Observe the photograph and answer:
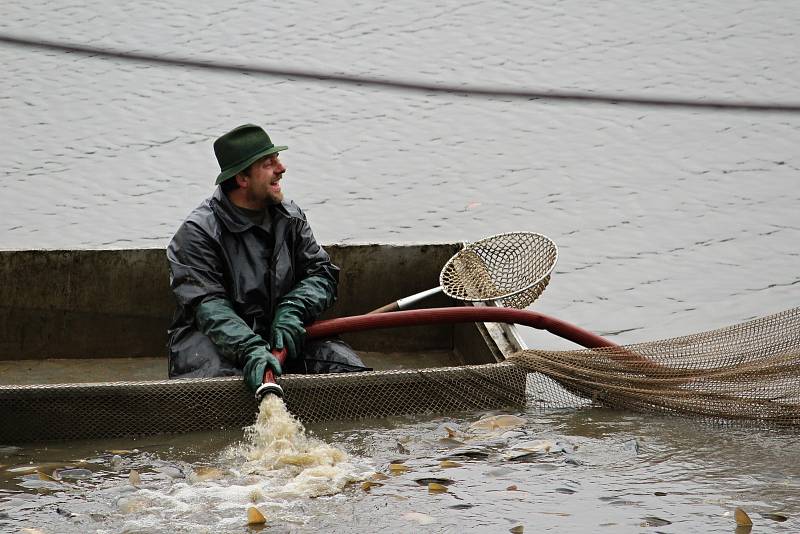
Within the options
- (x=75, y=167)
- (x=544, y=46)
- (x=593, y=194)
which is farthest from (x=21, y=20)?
(x=593, y=194)

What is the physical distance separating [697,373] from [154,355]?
2680 millimetres

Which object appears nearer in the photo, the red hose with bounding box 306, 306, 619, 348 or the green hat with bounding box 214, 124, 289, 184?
the green hat with bounding box 214, 124, 289, 184

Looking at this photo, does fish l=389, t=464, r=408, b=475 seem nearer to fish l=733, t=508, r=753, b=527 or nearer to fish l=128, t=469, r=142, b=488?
fish l=128, t=469, r=142, b=488

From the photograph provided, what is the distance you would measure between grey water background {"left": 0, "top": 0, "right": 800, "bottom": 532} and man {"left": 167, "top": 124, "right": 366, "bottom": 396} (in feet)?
1.94

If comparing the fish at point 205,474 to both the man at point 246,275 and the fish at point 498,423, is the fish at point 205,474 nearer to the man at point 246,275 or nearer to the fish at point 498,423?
the man at point 246,275

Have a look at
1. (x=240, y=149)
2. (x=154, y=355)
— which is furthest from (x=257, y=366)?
(x=154, y=355)

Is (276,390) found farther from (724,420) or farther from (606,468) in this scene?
(724,420)

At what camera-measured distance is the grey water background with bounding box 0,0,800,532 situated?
24.7ft

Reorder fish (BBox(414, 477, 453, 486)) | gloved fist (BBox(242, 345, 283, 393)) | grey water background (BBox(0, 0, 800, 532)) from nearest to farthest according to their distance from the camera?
fish (BBox(414, 477, 453, 486))
gloved fist (BBox(242, 345, 283, 393))
grey water background (BBox(0, 0, 800, 532))

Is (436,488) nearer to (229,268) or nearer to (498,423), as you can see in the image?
(498,423)

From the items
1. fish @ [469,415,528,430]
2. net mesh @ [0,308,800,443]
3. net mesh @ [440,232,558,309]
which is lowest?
fish @ [469,415,528,430]

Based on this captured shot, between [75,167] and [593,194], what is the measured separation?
411cm

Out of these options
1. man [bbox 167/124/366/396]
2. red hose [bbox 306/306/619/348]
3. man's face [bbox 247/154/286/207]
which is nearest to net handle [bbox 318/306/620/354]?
red hose [bbox 306/306/619/348]

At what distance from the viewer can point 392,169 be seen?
409 inches
